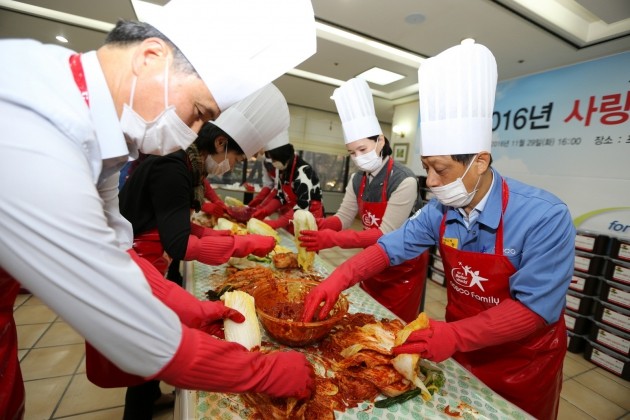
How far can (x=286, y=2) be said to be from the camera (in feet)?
3.33

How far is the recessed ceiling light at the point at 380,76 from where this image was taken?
5.68 metres

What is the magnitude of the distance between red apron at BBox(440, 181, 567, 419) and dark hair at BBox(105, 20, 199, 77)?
1315mm

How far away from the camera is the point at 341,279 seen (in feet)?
4.75

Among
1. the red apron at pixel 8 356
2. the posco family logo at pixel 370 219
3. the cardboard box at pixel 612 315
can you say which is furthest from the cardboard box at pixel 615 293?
the red apron at pixel 8 356

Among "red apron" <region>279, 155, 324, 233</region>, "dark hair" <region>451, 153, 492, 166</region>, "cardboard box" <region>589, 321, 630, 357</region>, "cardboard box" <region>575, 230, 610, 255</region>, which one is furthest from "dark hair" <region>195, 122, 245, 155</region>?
"cardboard box" <region>589, 321, 630, 357</region>

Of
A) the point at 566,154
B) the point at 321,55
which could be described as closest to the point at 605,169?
the point at 566,154

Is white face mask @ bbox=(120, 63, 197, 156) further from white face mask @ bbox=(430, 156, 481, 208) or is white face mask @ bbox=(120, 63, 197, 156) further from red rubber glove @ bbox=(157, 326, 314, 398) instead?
white face mask @ bbox=(430, 156, 481, 208)

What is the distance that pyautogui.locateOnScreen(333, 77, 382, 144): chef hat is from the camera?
7.77ft

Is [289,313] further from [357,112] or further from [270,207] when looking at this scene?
[270,207]

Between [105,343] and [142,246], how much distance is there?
1.22 m

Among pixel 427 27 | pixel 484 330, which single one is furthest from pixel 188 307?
pixel 427 27

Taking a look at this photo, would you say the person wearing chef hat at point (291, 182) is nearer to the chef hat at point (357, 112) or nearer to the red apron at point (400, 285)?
the chef hat at point (357, 112)

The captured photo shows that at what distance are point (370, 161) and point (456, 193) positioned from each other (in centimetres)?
105

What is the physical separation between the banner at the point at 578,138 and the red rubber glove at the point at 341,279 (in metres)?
3.90
